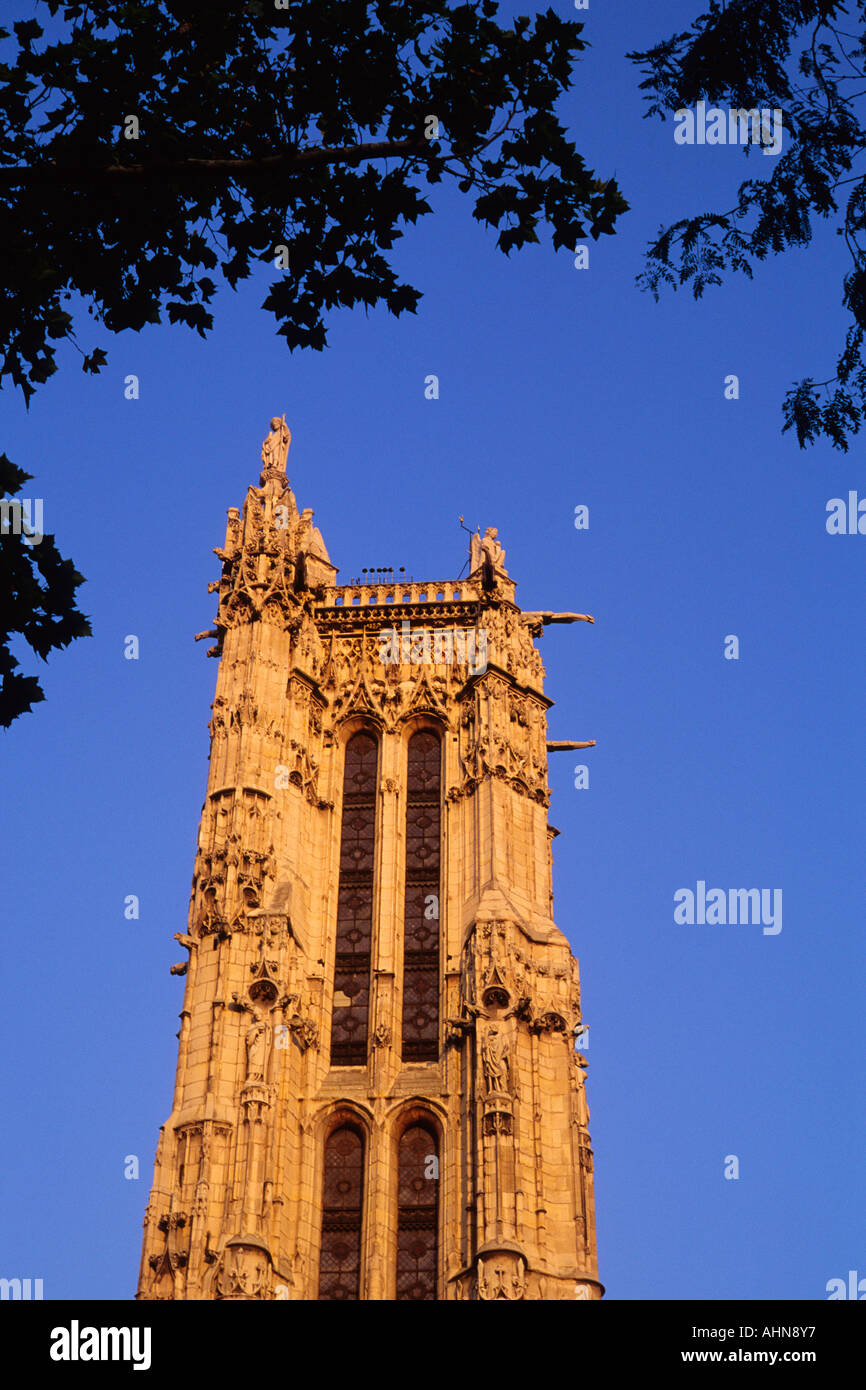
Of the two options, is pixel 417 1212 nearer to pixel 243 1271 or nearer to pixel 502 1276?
pixel 502 1276

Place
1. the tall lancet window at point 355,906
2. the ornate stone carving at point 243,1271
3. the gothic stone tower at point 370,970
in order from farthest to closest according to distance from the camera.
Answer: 1. the tall lancet window at point 355,906
2. the gothic stone tower at point 370,970
3. the ornate stone carving at point 243,1271

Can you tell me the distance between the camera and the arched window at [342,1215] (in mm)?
35375

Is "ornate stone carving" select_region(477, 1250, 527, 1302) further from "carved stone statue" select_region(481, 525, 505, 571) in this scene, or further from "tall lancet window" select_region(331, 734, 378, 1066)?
"carved stone statue" select_region(481, 525, 505, 571)

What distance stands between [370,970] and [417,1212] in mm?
5425

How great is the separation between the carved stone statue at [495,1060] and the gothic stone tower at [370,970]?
7 cm

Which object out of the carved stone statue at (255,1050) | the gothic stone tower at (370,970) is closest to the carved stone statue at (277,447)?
the gothic stone tower at (370,970)

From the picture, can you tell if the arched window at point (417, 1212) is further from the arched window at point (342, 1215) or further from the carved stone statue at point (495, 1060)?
the carved stone statue at point (495, 1060)

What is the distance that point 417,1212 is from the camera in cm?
3609

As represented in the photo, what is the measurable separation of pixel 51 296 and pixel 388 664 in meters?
31.7

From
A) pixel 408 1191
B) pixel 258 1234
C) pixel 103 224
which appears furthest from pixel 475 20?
pixel 408 1191

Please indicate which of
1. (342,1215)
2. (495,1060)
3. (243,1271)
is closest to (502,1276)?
(495,1060)

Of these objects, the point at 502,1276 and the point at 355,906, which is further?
the point at 355,906

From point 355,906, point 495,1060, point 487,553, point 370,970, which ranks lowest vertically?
point 495,1060
